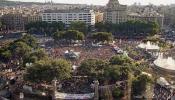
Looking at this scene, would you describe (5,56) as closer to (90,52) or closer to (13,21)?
(90,52)

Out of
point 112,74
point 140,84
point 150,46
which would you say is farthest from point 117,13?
point 140,84

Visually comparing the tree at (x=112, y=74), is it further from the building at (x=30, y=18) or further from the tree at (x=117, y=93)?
the building at (x=30, y=18)

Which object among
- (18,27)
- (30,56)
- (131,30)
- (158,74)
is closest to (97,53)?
(30,56)

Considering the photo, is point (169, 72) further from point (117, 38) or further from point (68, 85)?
point (117, 38)

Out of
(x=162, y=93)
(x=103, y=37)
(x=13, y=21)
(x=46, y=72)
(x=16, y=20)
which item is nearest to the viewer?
(x=162, y=93)

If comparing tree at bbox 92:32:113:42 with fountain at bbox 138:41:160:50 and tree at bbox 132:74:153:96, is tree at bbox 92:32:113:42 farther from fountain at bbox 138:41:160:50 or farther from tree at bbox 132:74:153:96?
tree at bbox 132:74:153:96

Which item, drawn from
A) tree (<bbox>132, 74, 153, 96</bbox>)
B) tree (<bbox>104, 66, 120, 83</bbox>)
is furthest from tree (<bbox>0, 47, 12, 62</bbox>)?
tree (<bbox>132, 74, 153, 96</bbox>)

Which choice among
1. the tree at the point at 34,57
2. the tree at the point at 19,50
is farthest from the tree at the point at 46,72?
the tree at the point at 19,50

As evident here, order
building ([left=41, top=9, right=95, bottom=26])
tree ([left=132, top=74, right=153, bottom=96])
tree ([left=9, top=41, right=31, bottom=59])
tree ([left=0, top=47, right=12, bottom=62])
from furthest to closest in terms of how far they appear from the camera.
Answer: building ([left=41, top=9, right=95, bottom=26])
tree ([left=9, top=41, right=31, bottom=59])
tree ([left=0, top=47, right=12, bottom=62])
tree ([left=132, top=74, right=153, bottom=96])
